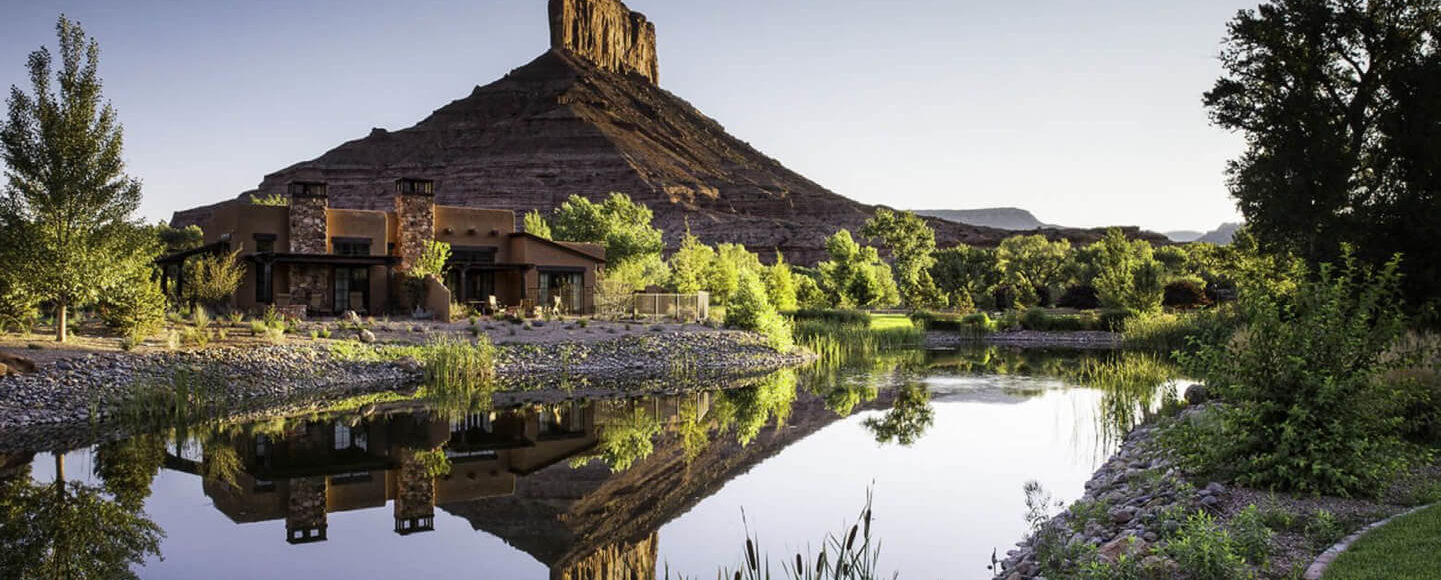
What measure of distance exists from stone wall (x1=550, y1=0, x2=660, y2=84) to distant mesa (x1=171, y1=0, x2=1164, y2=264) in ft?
0.80

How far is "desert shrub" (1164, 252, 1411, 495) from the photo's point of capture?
301 inches

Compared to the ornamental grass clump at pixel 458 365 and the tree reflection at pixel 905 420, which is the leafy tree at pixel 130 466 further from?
the tree reflection at pixel 905 420

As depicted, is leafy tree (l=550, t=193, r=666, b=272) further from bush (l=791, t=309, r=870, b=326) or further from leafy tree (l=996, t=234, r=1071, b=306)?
leafy tree (l=996, t=234, r=1071, b=306)

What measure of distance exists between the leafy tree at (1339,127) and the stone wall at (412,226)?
2526 cm

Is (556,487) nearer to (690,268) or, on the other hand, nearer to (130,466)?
(130,466)

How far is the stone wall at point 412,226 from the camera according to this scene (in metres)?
31.7

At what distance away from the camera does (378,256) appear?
97.7 feet

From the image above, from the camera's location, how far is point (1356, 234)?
1486cm

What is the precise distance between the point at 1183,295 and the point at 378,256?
34.7 m

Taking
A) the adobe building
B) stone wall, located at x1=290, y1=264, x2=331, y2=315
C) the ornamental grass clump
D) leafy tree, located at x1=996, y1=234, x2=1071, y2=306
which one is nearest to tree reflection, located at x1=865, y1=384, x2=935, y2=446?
the ornamental grass clump

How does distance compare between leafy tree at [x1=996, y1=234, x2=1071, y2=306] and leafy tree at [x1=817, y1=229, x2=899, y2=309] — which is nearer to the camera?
leafy tree at [x1=817, y1=229, x2=899, y2=309]

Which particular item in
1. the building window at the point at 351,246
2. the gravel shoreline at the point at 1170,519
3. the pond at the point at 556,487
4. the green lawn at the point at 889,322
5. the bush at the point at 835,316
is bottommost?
the pond at the point at 556,487

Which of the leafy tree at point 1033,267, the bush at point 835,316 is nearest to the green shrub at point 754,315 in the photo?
the bush at point 835,316

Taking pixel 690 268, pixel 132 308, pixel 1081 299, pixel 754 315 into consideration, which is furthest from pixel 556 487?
pixel 1081 299
